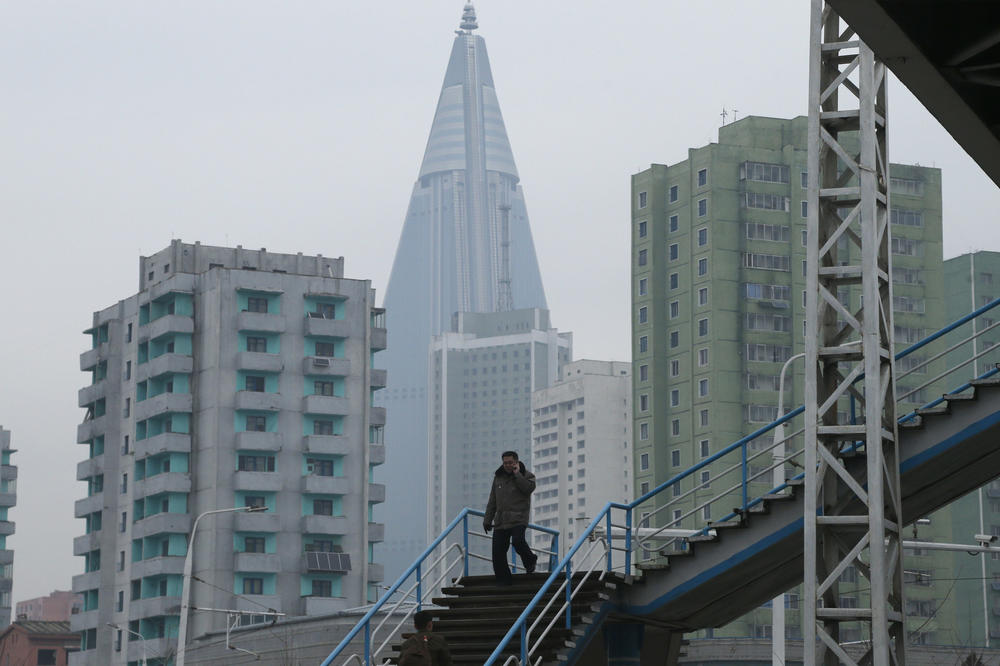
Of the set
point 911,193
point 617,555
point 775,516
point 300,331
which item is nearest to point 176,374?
point 300,331

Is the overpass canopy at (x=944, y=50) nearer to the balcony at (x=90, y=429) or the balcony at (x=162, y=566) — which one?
the balcony at (x=162, y=566)

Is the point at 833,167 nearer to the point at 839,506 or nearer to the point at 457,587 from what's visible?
the point at 839,506

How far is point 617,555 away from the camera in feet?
332

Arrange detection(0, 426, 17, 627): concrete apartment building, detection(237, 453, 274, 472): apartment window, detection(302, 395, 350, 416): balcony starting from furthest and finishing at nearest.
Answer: detection(0, 426, 17, 627): concrete apartment building < detection(302, 395, 350, 416): balcony < detection(237, 453, 274, 472): apartment window

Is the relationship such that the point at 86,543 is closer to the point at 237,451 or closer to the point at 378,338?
the point at 237,451

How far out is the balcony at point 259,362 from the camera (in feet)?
352

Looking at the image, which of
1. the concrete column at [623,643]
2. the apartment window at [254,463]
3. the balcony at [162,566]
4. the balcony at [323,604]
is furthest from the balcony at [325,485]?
the concrete column at [623,643]

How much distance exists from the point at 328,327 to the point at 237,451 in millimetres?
10447

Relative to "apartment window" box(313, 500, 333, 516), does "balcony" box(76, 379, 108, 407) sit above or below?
above

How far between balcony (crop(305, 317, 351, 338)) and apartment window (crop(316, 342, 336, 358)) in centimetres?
74

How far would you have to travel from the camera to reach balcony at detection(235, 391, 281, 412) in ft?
351

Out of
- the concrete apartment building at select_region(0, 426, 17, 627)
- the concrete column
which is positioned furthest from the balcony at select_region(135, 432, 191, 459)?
the concrete column

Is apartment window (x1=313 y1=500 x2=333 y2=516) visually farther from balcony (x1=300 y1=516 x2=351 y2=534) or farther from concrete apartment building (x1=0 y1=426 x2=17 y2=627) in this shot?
concrete apartment building (x1=0 y1=426 x2=17 y2=627)

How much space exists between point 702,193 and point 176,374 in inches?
1542
